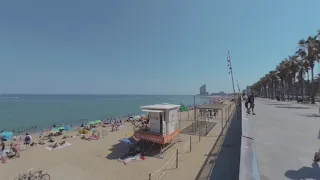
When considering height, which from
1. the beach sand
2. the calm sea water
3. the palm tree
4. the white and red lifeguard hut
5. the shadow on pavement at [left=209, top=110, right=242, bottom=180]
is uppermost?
the palm tree

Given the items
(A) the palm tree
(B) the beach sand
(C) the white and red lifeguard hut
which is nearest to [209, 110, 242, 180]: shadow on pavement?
(B) the beach sand

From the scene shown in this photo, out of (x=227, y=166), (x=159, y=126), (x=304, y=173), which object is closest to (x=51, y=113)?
(x=159, y=126)

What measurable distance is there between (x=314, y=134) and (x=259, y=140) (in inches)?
117

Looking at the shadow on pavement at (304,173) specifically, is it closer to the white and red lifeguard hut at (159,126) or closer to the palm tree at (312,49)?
the white and red lifeguard hut at (159,126)

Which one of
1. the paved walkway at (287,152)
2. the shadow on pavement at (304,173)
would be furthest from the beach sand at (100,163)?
the shadow on pavement at (304,173)

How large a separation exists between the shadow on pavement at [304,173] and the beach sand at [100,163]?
560cm

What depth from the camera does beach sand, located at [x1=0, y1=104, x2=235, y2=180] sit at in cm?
1018

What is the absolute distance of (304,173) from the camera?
4.51 meters

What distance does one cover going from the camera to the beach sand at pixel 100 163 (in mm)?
10180

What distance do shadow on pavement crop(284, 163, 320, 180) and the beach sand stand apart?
560cm

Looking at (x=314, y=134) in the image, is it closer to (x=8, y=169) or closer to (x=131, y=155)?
(x=131, y=155)

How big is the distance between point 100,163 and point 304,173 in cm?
1072

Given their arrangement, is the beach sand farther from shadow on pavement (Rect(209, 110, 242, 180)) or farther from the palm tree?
the palm tree

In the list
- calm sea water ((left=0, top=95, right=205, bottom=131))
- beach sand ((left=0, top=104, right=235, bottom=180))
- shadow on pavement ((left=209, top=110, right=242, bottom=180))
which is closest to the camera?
shadow on pavement ((left=209, top=110, right=242, bottom=180))
